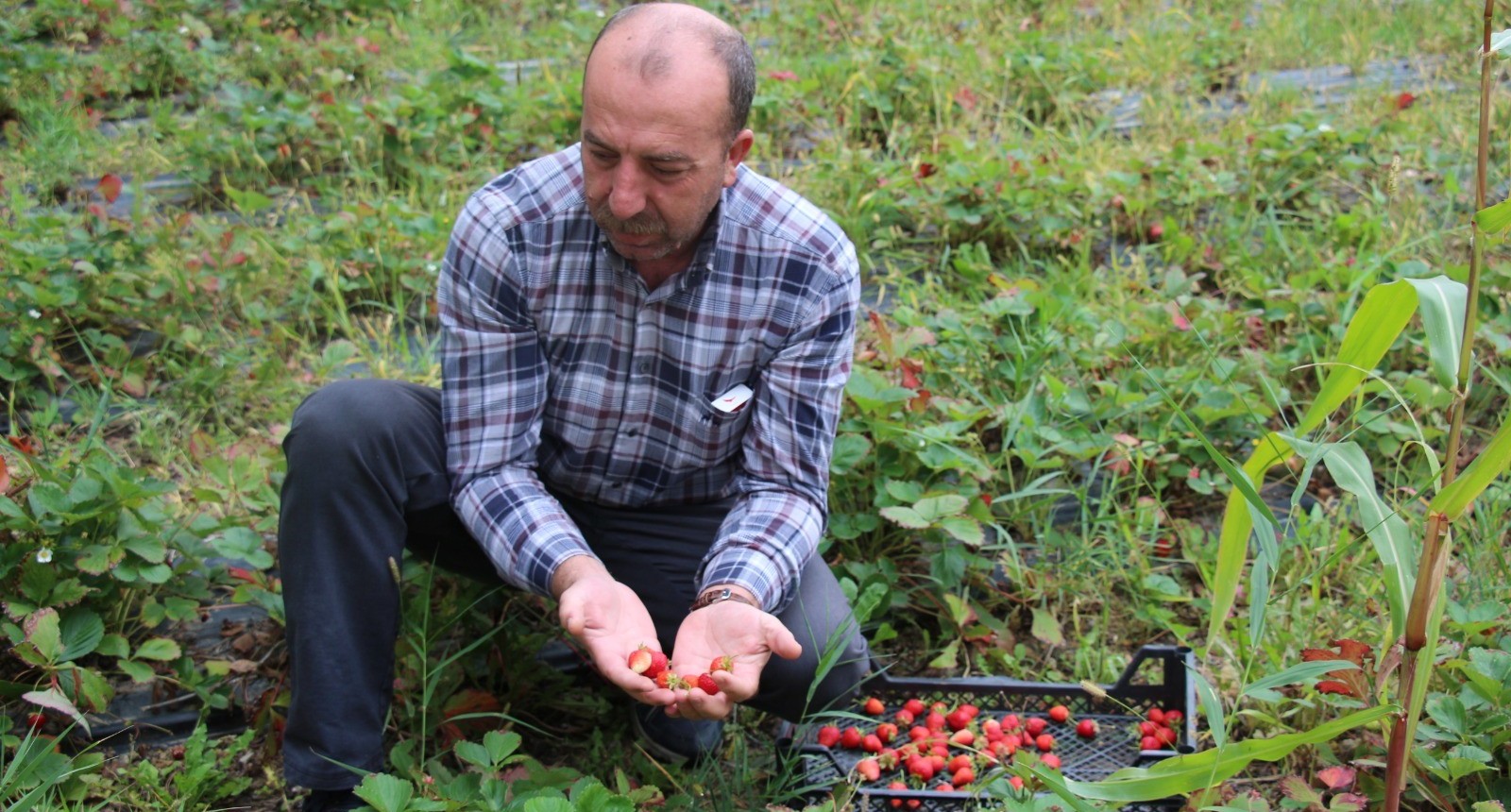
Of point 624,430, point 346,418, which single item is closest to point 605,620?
point 624,430

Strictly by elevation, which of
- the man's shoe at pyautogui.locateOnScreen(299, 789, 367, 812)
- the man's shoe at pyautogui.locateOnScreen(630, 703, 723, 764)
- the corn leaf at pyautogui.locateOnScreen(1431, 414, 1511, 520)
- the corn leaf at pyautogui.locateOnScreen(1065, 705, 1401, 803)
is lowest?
the man's shoe at pyautogui.locateOnScreen(630, 703, 723, 764)

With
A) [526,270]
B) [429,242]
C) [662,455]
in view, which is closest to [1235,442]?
[662,455]

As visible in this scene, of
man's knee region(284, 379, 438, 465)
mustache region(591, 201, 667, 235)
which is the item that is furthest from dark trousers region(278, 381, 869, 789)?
mustache region(591, 201, 667, 235)

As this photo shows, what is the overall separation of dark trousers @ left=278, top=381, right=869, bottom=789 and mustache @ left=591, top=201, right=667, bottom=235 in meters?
0.47

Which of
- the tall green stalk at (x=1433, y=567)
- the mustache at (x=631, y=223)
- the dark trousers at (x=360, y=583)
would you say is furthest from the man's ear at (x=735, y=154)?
the tall green stalk at (x=1433, y=567)

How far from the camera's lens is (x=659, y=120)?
179 centimetres

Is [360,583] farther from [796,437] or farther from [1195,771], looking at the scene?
[1195,771]

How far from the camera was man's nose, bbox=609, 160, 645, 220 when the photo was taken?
1812mm

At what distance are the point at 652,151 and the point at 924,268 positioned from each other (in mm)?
1805

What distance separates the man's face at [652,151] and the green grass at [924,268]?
738 mm

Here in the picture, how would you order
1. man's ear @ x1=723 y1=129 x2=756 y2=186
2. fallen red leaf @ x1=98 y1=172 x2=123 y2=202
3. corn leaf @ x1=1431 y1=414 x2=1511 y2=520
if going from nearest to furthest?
corn leaf @ x1=1431 y1=414 x2=1511 y2=520 → man's ear @ x1=723 y1=129 x2=756 y2=186 → fallen red leaf @ x1=98 y1=172 x2=123 y2=202

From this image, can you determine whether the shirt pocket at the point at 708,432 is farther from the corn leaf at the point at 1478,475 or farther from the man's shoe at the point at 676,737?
the corn leaf at the point at 1478,475

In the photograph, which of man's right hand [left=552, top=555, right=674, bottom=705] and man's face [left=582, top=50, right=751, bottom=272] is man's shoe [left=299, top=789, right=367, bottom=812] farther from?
man's face [left=582, top=50, right=751, bottom=272]

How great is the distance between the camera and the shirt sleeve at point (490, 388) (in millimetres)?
1971
